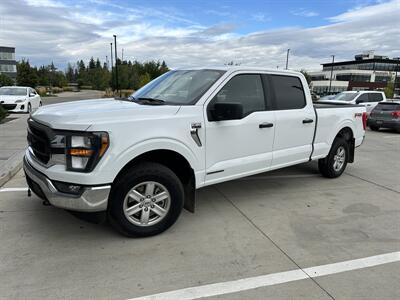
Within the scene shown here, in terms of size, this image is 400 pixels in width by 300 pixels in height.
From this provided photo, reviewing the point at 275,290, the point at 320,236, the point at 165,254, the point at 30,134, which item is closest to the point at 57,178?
the point at 30,134

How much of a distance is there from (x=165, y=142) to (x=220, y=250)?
1.29 metres

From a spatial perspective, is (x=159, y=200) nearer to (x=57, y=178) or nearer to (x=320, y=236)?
(x=57, y=178)

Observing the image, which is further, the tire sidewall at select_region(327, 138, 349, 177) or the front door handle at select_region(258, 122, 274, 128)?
the tire sidewall at select_region(327, 138, 349, 177)

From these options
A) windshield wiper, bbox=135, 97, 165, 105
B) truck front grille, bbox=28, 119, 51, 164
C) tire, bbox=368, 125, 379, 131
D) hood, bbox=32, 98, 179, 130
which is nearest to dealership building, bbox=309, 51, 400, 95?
tire, bbox=368, 125, 379, 131

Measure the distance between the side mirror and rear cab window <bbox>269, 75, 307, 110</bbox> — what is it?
121 cm

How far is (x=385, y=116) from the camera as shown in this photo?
49.6 feet

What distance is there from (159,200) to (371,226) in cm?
272

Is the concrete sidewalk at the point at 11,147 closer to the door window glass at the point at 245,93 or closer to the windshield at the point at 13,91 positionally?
the door window glass at the point at 245,93

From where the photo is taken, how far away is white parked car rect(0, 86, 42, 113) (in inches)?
656

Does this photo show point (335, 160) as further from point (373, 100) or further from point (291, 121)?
point (373, 100)

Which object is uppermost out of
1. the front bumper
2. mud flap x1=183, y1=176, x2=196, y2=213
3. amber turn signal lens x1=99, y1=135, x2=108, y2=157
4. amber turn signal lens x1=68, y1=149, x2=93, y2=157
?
amber turn signal lens x1=99, y1=135, x2=108, y2=157

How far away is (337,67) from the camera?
121250mm

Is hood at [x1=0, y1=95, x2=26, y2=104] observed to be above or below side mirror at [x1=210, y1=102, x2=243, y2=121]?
below

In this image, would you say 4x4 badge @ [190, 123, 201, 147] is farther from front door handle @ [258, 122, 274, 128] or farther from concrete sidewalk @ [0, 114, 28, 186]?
concrete sidewalk @ [0, 114, 28, 186]
